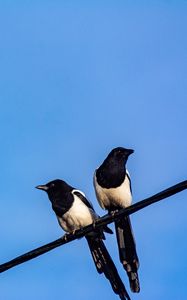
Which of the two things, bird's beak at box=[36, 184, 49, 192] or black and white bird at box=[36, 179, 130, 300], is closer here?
black and white bird at box=[36, 179, 130, 300]

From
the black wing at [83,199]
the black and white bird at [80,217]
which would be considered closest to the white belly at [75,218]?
the black and white bird at [80,217]

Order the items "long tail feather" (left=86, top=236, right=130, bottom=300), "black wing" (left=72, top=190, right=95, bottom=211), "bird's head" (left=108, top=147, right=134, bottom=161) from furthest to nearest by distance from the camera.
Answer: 1. "bird's head" (left=108, top=147, right=134, bottom=161)
2. "black wing" (left=72, top=190, right=95, bottom=211)
3. "long tail feather" (left=86, top=236, right=130, bottom=300)

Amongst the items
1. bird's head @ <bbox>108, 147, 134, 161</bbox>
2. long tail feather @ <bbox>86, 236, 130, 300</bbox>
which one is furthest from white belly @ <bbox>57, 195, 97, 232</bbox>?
bird's head @ <bbox>108, 147, 134, 161</bbox>

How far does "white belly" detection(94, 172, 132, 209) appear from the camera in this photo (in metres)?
8.52

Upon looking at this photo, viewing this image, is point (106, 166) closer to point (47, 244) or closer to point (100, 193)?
point (100, 193)

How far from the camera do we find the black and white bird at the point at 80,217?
753 centimetres

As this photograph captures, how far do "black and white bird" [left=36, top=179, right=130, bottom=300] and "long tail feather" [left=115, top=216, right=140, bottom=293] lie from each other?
0.16m

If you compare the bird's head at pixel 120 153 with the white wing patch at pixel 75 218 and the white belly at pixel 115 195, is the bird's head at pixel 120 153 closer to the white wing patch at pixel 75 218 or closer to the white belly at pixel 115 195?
the white belly at pixel 115 195

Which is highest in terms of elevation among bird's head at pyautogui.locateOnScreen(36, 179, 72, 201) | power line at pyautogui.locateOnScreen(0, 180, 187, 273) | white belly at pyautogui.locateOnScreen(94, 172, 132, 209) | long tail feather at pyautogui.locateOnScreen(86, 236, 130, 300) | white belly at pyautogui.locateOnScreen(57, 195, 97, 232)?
bird's head at pyautogui.locateOnScreen(36, 179, 72, 201)

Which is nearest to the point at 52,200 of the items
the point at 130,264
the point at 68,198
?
the point at 68,198

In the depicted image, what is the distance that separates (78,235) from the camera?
6336 millimetres

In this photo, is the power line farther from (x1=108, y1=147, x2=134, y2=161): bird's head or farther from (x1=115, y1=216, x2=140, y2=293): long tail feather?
(x1=108, y1=147, x2=134, y2=161): bird's head

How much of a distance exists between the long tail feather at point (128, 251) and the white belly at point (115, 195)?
0.32 meters

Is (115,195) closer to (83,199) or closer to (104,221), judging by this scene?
(83,199)
